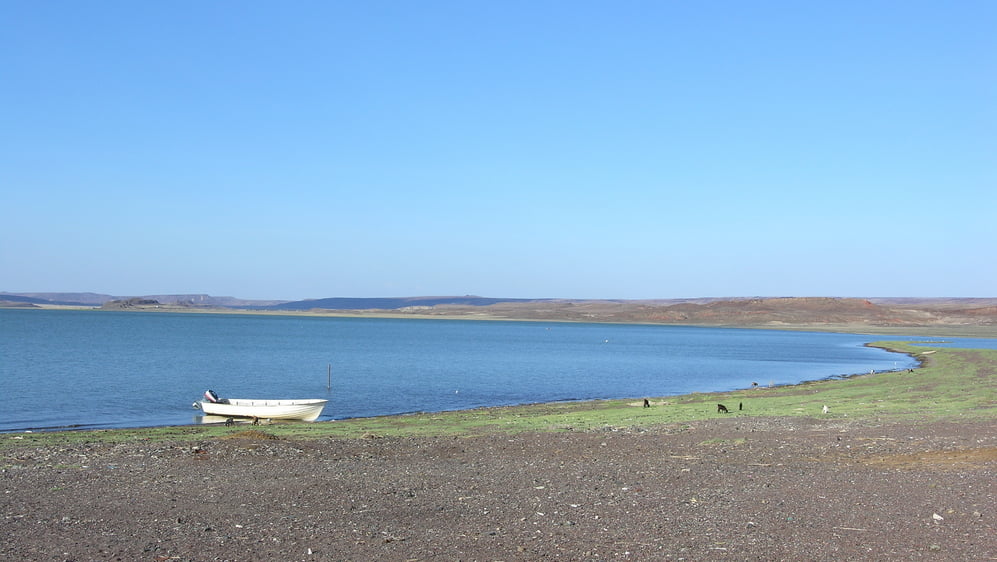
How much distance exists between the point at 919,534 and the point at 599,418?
51.6 feet

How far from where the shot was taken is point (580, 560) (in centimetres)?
859

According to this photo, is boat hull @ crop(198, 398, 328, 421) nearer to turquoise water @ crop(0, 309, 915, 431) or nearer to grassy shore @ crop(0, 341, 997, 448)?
turquoise water @ crop(0, 309, 915, 431)

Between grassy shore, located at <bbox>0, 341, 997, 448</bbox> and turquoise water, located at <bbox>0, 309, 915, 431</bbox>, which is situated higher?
grassy shore, located at <bbox>0, 341, 997, 448</bbox>

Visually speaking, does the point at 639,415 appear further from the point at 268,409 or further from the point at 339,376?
the point at 339,376

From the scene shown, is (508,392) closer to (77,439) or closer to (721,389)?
(721,389)

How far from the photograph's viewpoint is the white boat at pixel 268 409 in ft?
106

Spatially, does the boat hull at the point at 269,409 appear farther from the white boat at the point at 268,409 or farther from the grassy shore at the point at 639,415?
the grassy shore at the point at 639,415

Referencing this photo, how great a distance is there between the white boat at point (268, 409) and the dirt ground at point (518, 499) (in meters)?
13.7

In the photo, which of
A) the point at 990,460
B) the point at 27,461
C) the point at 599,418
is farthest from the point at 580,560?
the point at 599,418

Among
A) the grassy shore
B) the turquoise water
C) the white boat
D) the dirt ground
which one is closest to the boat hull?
the white boat

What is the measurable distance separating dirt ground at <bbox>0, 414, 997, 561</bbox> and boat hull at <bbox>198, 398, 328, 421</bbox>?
45.1 feet

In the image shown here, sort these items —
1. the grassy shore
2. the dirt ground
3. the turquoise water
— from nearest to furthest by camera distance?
1. the dirt ground
2. the grassy shore
3. the turquoise water

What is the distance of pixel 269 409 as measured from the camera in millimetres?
32688

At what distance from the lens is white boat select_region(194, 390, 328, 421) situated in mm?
32250
